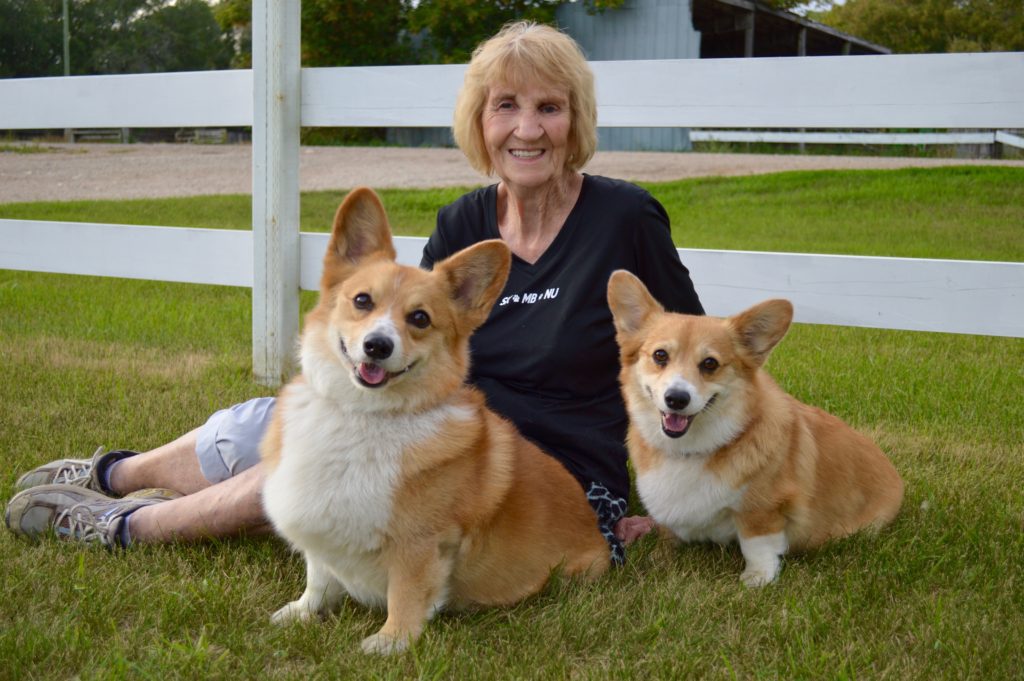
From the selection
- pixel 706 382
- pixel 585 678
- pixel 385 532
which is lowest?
pixel 585 678

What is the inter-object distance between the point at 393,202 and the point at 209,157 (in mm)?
6350

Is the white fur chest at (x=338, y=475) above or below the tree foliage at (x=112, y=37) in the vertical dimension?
below

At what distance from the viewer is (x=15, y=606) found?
8.24ft

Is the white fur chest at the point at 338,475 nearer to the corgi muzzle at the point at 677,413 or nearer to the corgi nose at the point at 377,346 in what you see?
the corgi nose at the point at 377,346

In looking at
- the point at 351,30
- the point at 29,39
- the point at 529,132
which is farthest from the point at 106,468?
the point at 29,39

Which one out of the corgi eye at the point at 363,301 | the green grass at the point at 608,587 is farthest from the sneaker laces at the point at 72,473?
the corgi eye at the point at 363,301

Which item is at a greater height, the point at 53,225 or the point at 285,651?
the point at 53,225

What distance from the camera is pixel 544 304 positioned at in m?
3.21

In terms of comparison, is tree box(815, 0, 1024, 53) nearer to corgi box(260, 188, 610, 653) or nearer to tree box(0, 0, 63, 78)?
tree box(0, 0, 63, 78)

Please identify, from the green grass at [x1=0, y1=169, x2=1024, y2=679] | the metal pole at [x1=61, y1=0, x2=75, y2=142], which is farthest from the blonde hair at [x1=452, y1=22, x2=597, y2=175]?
the metal pole at [x1=61, y1=0, x2=75, y2=142]

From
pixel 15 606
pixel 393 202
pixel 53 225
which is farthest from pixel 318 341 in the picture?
pixel 393 202

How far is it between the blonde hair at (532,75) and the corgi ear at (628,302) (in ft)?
2.03

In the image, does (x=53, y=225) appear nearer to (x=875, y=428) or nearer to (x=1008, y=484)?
(x=875, y=428)

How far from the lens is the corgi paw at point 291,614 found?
2.54 metres
